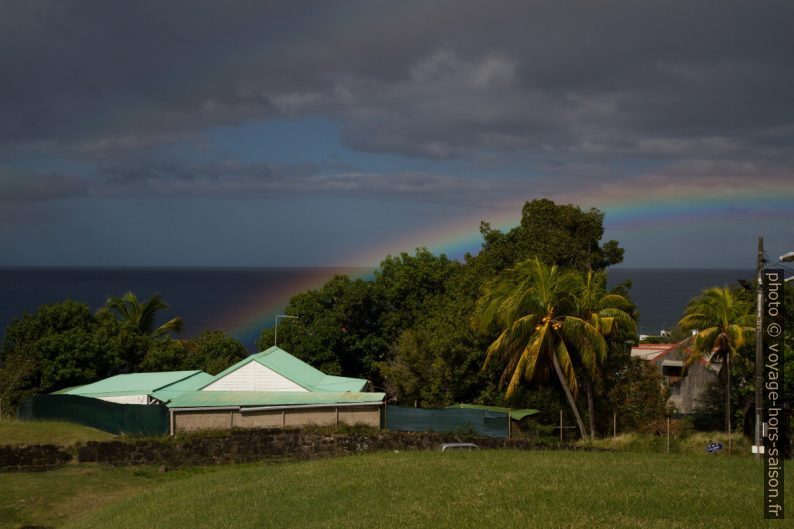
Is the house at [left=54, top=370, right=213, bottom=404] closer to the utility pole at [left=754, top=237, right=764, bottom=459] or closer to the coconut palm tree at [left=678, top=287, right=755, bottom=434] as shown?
the coconut palm tree at [left=678, top=287, right=755, bottom=434]

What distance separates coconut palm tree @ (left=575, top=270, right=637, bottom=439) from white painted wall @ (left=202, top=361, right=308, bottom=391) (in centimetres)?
1294

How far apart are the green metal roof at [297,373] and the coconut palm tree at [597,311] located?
35.2ft

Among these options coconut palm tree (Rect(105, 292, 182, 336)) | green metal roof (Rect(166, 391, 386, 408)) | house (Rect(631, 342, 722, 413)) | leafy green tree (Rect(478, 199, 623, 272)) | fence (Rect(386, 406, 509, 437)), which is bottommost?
house (Rect(631, 342, 722, 413))

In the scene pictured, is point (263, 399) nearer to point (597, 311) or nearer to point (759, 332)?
point (597, 311)

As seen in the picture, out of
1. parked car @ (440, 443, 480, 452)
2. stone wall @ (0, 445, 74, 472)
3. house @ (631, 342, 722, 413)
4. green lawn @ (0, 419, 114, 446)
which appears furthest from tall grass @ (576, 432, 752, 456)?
house @ (631, 342, 722, 413)

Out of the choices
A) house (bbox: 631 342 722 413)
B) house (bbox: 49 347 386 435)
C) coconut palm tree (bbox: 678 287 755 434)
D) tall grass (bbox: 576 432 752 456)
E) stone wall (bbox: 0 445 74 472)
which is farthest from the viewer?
house (bbox: 631 342 722 413)

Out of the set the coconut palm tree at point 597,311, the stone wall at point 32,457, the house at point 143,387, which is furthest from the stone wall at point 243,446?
the coconut palm tree at point 597,311

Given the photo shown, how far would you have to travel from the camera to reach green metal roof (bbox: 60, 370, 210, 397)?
34.8 m

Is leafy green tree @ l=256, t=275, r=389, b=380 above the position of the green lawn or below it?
above

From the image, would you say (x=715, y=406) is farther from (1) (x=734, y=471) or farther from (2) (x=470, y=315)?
(1) (x=734, y=471)

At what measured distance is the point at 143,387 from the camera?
35.5m

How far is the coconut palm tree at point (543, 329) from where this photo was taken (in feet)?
105

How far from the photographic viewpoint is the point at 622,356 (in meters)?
35.9

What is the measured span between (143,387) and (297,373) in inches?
281
